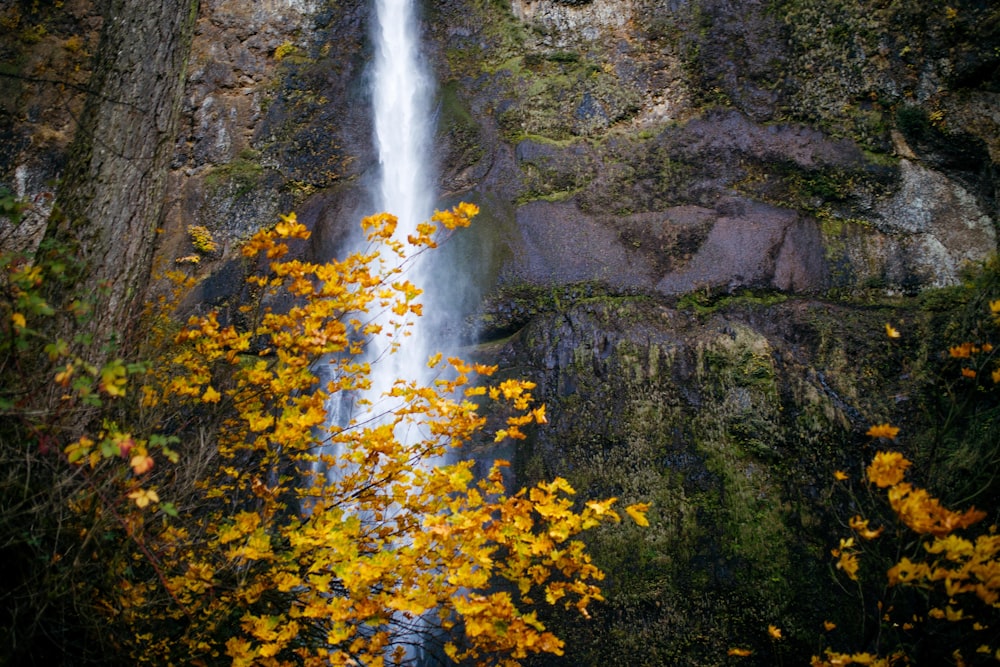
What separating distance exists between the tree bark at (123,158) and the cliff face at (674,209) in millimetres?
3248

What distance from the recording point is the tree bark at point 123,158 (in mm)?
3479

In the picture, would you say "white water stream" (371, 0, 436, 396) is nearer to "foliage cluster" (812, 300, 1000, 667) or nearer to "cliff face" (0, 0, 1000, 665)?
"cliff face" (0, 0, 1000, 665)

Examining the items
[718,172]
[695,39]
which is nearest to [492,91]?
[695,39]

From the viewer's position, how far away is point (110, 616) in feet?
9.62

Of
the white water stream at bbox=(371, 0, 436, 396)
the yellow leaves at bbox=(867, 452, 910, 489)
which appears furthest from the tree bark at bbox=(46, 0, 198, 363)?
the yellow leaves at bbox=(867, 452, 910, 489)

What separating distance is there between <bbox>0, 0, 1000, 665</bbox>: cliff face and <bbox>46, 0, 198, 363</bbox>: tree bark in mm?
3248

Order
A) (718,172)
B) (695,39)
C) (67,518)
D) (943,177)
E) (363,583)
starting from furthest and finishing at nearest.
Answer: (695,39), (718,172), (943,177), (363,583), (67,518)

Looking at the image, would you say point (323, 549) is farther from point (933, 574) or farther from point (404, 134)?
point (404, 134)

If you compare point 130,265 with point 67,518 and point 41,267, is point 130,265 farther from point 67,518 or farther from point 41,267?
point 67,518

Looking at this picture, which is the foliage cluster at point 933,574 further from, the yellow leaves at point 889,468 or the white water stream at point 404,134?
the white water stream at point 404,134

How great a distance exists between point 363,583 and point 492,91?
5.84 m

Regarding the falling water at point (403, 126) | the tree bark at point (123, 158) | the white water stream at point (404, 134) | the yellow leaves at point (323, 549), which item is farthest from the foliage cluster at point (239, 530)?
the falling water at point (403, 126)

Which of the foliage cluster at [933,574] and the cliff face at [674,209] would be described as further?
the cliff face at [674,209]

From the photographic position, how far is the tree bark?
348 centimetres
